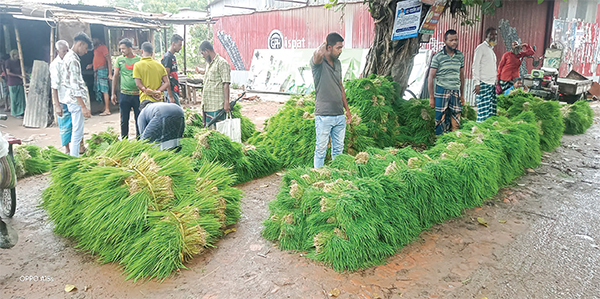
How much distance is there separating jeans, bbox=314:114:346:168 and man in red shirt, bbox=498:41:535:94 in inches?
203

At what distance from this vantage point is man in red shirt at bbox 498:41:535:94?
7887 mm

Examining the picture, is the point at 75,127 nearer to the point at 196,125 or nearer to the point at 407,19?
the point at 196,125

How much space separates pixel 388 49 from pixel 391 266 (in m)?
4.76

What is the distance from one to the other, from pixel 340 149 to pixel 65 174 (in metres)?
2.85

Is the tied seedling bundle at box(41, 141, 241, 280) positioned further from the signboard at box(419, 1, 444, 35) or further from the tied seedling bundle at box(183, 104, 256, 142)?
the signboard at box(419, 1, 444, 35)

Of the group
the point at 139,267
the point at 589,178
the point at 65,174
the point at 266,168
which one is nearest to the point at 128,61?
the point at 266,168

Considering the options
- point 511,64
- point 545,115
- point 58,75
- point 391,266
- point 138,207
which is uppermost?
point 511,64

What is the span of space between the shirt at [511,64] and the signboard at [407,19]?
2798 mm

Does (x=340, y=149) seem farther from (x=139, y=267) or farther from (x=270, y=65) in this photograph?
(x=270, y=65)

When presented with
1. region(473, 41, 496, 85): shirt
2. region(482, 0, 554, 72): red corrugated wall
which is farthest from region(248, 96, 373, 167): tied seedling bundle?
region(482, 0, 554, 72): red corrugated wall

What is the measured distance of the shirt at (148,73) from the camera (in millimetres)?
5566

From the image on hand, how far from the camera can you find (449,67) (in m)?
5.73

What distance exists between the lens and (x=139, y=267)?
2.86m

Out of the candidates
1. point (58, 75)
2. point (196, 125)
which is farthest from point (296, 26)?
point (58, 75)
